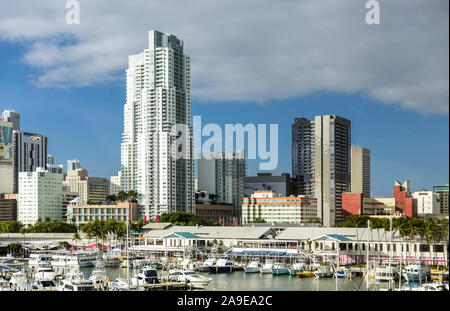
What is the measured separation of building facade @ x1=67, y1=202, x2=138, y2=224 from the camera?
45.3m

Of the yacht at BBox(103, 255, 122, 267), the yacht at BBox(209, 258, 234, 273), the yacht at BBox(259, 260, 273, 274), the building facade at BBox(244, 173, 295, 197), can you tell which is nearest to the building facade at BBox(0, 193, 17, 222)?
the building facade at BBox(244, 173, 295, 197)

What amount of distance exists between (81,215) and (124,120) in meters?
8.23

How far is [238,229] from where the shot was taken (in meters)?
28.0

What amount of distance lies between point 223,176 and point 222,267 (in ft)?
139

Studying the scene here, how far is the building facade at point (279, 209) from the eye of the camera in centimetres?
5119

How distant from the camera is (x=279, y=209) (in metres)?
51.9

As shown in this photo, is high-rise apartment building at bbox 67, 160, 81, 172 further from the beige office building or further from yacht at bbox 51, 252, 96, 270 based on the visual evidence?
yacht at bbox 51, 252, 96, 270

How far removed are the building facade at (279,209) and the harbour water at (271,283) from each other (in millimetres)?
29382

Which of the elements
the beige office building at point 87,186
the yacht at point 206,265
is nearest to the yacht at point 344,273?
the yacht at point 206,265

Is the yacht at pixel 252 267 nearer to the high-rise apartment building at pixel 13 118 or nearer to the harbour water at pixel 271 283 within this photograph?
the harbour water at pixel 271 283

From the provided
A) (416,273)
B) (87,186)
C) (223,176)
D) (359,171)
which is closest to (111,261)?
(416,273)

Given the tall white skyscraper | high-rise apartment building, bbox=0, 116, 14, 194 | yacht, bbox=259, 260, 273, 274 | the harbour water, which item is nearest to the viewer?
the harbour water

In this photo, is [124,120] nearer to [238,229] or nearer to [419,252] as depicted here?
[238,229]

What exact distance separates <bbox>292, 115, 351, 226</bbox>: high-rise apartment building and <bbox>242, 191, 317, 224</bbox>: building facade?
2.78 m
